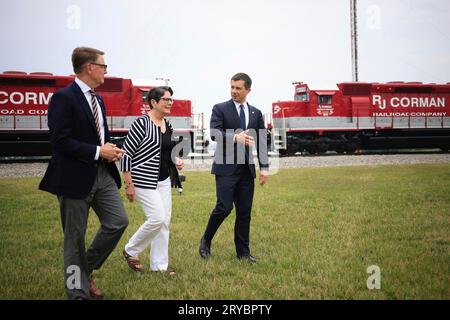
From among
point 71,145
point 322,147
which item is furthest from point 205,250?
point 322,147

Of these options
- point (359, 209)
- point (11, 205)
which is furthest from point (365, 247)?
point (11, 205)

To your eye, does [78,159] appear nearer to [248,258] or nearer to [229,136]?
[229,136]

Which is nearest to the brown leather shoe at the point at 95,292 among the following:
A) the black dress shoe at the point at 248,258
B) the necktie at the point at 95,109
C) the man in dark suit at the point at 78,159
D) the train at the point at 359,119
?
the man in dark suit at the point at 78,159

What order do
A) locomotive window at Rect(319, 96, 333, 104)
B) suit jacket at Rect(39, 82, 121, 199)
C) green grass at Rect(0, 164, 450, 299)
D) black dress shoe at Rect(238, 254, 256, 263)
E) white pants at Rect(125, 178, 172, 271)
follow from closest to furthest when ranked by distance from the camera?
suit jacket at Rect(39, 82, 121, 199), green grass at Rect(0, 164, 450, 299), white pants at Rect(125, 178, 172, 271), black dress shoe at Rect(238, 254, 256, 263), locomotive window at Rect(319, 96, 333, 104)

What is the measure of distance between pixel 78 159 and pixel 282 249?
2.83 metres

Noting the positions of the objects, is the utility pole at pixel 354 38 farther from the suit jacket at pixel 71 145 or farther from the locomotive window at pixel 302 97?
the suit jacket at pixel 71 145

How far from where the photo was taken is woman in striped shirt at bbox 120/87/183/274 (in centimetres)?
453

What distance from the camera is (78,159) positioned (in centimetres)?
363

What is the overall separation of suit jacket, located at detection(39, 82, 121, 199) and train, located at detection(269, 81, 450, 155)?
18823 millimetres

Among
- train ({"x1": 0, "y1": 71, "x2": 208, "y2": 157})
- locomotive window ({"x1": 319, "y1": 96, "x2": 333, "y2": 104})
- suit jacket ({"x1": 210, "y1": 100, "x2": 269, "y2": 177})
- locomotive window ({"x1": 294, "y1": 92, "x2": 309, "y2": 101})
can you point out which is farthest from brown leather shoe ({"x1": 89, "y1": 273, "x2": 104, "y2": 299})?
locomotive window ({"x1": 294, "y1": 92, "x2": 309, "y2": 101})

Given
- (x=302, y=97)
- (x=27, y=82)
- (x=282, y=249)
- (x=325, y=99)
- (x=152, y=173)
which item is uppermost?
(x=27, y=82)

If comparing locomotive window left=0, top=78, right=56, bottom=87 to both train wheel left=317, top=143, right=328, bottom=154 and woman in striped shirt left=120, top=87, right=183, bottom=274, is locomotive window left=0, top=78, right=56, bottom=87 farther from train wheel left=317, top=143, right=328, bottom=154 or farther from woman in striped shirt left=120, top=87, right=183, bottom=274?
woman in striped shirt left=120, top=87, right=183, bottom=274
